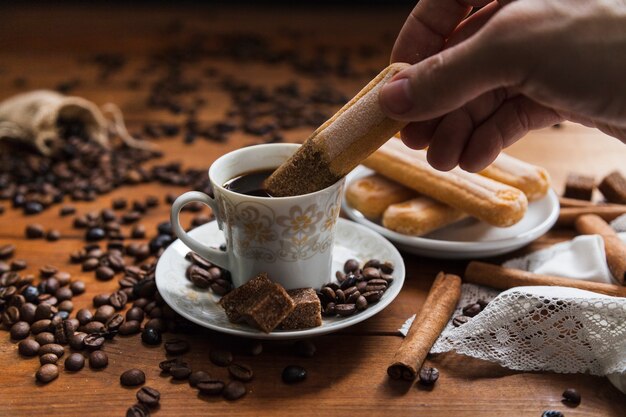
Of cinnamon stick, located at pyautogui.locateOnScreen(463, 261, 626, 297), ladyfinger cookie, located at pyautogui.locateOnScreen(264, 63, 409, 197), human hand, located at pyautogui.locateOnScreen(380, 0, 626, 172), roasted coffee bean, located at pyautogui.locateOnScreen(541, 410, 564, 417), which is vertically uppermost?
human hand, located at pyautogui.locateOnScreen(380, 0, 626, 172)

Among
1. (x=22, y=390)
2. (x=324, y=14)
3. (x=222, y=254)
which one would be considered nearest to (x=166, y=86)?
(x=324, y=14)

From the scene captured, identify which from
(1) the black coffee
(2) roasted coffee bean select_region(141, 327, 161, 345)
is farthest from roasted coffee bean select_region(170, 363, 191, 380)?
(1) the black coffee

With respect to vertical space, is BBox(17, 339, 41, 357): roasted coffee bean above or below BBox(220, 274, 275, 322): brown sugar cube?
below

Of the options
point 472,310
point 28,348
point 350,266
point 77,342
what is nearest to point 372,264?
point 350,266

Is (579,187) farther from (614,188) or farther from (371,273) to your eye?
(371,273)

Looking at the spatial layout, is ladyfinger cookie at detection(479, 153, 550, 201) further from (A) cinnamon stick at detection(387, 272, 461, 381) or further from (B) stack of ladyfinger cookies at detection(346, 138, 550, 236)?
(A) cinnamon stick at detection(387, 272, 461, 381)
